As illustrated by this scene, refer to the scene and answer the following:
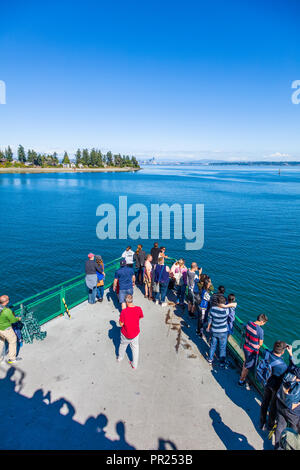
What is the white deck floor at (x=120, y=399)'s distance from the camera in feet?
14.0

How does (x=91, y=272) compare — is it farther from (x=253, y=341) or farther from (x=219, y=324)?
→ (x=253, y=341)

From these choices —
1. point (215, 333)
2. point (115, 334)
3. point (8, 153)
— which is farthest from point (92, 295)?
point (8, 153)

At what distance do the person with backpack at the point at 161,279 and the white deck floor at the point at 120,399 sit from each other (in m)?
1.64

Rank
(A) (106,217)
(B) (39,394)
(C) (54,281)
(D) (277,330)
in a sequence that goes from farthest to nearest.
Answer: (A) (106,217) < (C) (54,281) < (D) (277,330) < (B) (39,394)

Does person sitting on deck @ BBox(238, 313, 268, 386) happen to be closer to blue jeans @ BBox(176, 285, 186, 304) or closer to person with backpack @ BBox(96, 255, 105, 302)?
blue jeans @ BBox(176, 285, 186, 304)

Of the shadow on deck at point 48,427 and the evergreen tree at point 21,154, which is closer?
the shadow on deck at point 48,427

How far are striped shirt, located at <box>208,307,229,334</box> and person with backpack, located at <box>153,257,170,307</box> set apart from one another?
2.49 m

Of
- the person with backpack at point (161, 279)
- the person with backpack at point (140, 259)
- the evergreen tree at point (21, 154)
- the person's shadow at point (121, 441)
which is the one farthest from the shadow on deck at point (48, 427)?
the evergreen tree at point (21, 154)

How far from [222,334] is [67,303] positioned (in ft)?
36.6

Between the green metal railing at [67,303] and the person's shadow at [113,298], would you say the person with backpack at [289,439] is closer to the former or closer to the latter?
the green metal railing at [67,303]

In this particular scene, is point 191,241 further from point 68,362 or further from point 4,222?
point 4,222

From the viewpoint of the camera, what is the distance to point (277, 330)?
13.1 meters
